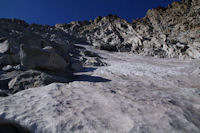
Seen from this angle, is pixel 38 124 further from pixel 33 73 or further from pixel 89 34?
pixel 89 34

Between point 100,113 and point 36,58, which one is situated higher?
point 36,58

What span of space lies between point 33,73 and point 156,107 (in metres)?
4.71

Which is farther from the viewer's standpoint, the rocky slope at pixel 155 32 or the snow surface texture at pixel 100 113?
the rocky slope at pixel 155 32

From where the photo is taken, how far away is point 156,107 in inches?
109

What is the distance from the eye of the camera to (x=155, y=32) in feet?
111

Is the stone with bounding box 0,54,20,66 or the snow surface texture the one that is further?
the stone with bounding box 0,54,20,66

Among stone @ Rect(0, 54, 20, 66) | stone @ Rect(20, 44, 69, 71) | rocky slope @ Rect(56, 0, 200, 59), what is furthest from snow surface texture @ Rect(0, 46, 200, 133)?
rocky slope @ Rect(56, 0, 200, 59)

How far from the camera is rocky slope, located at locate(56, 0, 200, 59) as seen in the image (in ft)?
74.9

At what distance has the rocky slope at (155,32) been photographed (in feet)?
74.9

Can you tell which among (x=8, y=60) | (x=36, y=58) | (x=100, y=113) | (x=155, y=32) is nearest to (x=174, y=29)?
(x=155, y=32)

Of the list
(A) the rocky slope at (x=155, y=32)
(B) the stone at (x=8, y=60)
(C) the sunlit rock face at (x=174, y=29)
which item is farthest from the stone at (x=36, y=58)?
(C) the sunlit rock face at (x=174, y=29)

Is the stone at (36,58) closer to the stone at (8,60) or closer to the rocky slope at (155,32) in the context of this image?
the stone at (8,60)

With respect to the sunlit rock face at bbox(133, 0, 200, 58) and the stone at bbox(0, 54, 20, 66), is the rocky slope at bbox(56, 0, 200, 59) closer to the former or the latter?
the sunlit rock face at bbox(133, 0, 200, 58)

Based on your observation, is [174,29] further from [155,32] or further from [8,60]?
[8,60]
